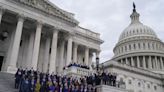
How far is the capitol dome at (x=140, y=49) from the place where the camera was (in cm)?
7588

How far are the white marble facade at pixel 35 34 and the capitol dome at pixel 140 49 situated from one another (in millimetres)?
46350

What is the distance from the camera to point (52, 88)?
16.2 m

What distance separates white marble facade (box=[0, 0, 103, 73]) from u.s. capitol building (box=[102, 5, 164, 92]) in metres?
13.9

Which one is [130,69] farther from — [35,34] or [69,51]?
[35,34]

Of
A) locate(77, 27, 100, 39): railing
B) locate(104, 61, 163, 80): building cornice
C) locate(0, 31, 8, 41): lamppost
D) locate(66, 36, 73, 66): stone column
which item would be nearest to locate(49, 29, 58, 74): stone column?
locate(66, 36, 73, 66): stone column

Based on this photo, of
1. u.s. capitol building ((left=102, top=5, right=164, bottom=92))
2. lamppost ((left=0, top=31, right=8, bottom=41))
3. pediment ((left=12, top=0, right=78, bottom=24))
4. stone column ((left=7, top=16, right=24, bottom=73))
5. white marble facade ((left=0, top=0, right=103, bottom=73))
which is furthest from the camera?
u.s. capitol building ((left=102, top=5, right=164, bottom=92))

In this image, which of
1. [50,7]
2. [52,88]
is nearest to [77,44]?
[50,7]

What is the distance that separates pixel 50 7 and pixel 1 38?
8.91m

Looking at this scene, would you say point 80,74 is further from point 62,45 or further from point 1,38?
point 1,38

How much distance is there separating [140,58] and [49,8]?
Result: 55424 millimetres

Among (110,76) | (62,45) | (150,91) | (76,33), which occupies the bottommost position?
(150,91)

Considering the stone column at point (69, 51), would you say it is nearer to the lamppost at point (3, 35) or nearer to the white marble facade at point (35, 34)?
the white marble facade at point (35, 34)

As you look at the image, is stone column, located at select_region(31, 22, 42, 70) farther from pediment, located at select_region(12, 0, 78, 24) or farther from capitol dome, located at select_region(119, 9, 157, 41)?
capitol dome, located at select_region(119, 9, 157, 41)

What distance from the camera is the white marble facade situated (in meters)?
27.8
